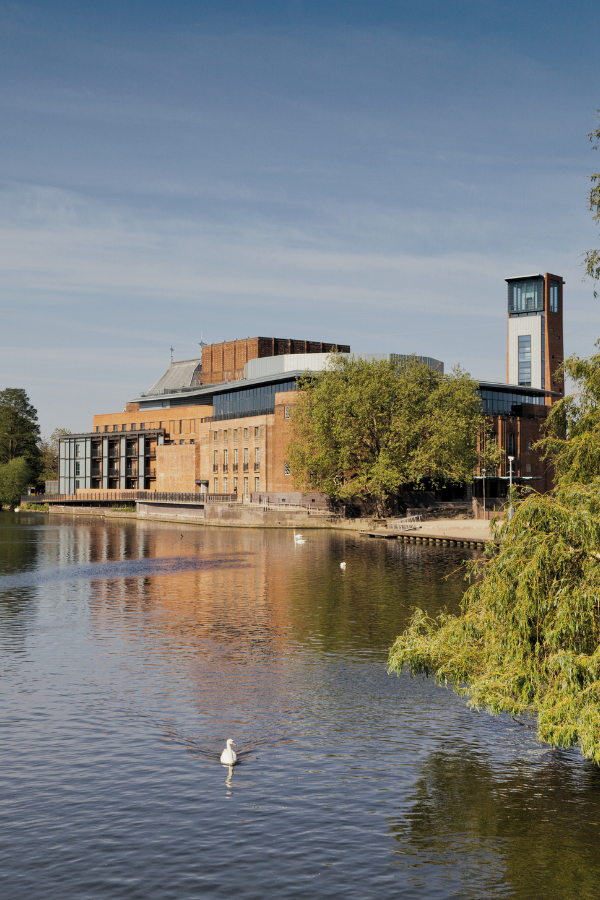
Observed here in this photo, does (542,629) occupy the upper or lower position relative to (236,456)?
lower

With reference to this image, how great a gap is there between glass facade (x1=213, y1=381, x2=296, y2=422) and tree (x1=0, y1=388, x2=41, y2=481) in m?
62.6

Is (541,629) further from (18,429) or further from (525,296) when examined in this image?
(18,429)

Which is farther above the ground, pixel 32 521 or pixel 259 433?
pixel 259 433

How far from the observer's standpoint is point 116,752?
21047 mm

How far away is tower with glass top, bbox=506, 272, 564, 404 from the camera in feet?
542

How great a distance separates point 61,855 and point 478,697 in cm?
870

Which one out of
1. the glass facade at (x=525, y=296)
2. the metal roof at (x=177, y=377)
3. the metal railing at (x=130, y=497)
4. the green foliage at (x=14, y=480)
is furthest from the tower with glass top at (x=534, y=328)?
the green foliage at (x=14, y=480)

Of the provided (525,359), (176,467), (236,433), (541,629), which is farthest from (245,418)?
(541,629)

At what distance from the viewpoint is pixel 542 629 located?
17.6 m

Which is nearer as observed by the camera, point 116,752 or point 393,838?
point 393,838

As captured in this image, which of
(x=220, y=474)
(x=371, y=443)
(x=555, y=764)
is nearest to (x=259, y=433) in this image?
(x=220, y=474)

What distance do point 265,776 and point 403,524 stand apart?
74.4 m

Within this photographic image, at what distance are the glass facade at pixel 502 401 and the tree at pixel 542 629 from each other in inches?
4522

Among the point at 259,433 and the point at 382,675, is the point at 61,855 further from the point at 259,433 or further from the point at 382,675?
the point at 259,433
